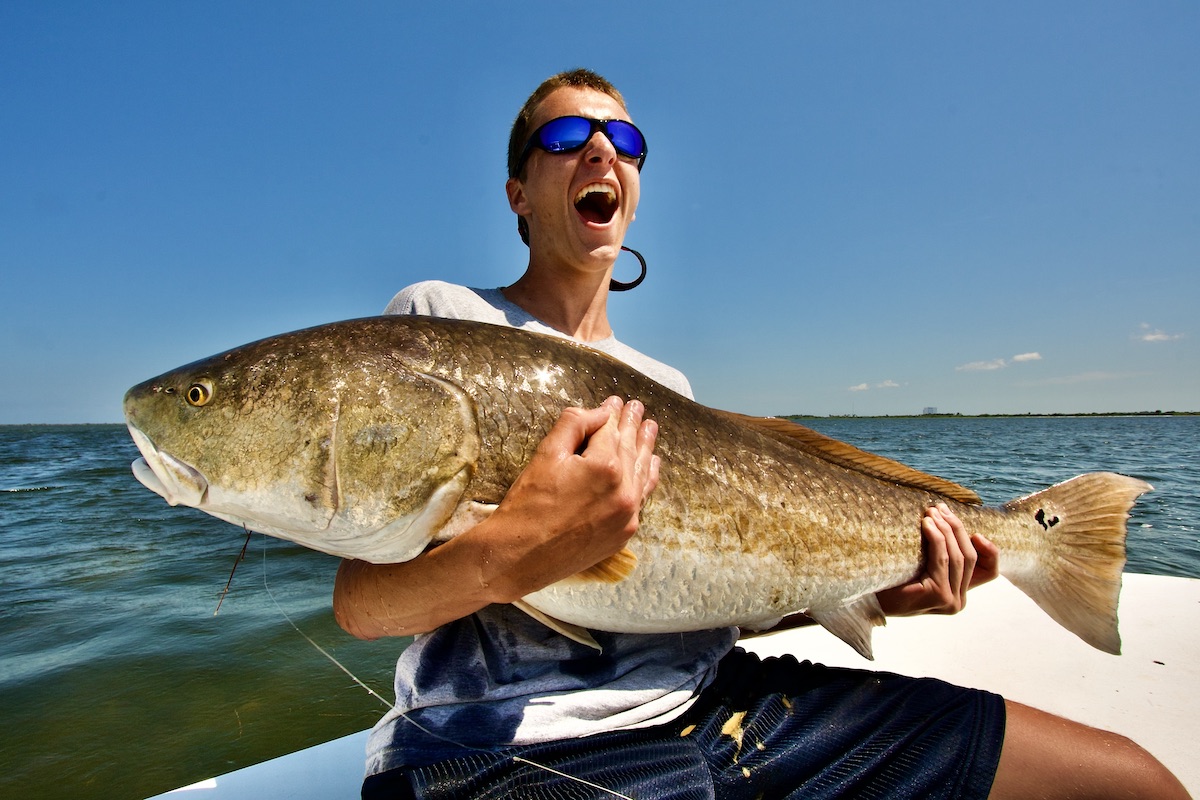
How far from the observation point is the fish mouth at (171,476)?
1863mm

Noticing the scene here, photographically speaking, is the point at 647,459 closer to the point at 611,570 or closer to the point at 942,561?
the point at 611,570

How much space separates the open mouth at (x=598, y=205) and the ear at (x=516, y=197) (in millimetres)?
305

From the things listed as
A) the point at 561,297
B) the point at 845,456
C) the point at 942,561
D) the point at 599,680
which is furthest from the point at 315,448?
the point at 942,561

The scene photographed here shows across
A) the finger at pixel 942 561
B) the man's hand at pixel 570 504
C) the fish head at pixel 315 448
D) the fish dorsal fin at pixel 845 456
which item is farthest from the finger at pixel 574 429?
the finger at pixel 942 561

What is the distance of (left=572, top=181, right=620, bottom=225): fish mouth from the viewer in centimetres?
304

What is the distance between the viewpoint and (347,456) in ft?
6.18

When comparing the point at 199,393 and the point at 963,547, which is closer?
the point at 199,393

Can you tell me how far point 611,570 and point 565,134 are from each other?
6.75 ft

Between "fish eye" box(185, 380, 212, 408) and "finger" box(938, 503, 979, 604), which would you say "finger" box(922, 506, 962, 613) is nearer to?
"finger" box(938, 503, 979, 604)

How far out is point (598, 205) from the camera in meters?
3.19

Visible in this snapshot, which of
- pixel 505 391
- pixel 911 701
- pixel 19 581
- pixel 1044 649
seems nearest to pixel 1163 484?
pixel 1044 649

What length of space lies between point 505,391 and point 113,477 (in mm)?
34277

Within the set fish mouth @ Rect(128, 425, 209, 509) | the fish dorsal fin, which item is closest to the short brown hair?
the fish dorsal fin

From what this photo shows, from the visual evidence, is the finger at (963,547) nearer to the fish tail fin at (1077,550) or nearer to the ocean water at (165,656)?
the fish tail fin at (1077,550)
